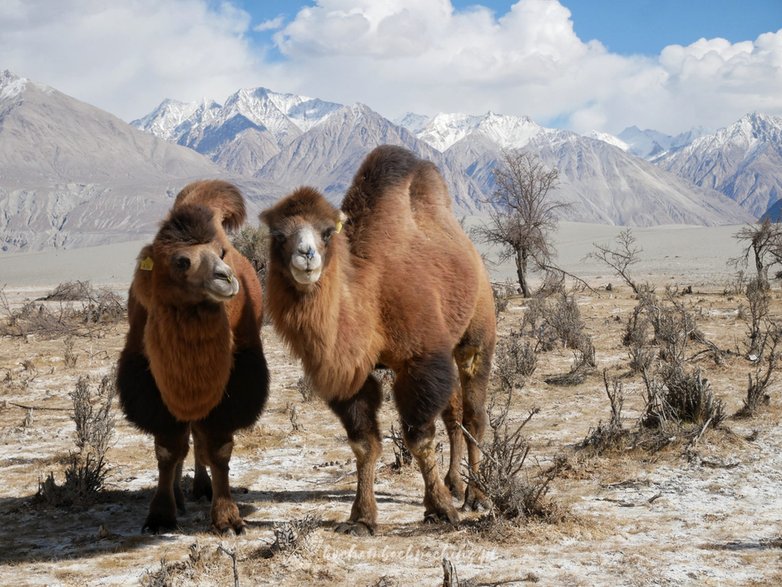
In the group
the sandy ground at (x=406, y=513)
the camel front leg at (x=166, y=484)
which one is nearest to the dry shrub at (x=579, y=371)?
the sandy ground at (x=406, y=513)

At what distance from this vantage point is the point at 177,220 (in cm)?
539

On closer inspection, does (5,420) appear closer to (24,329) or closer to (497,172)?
(24,329)

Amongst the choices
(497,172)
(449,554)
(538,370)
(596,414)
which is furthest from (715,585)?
(497,172)

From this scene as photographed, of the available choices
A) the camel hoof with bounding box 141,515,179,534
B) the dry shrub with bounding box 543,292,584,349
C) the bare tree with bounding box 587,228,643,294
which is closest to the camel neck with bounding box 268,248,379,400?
the camel hoof with bounding box 141,515,179,534

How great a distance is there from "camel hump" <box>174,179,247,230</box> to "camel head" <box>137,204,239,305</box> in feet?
4.05

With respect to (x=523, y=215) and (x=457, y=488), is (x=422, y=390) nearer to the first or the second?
(x=457, y=488)

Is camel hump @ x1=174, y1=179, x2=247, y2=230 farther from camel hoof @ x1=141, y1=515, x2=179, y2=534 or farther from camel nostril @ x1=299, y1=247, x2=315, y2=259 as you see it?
camel hoof @ x1=141, y1=515, x2=179, y2=534

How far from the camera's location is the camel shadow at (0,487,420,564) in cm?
536

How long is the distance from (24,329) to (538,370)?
11.4 meters

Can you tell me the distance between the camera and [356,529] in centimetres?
548

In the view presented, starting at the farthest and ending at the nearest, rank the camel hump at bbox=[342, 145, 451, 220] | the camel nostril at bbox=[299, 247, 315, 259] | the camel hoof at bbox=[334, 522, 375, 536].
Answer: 1. the camel hump at bbox=[342, 145, 451, 220]
2. the camel hoof at bbox=[334, 522, 375, 536]
3. the camel nostril at bbox=[299, 247, 315, 259]

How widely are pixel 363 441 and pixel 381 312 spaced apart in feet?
3.03

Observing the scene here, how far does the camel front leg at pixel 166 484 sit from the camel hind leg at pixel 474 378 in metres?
2.21

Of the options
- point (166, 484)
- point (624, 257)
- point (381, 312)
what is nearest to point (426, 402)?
point (381, 312)
